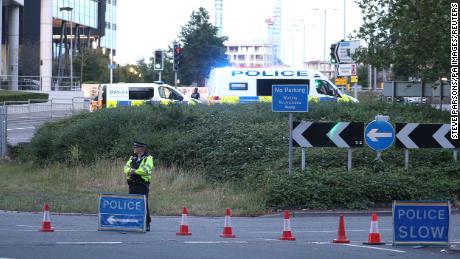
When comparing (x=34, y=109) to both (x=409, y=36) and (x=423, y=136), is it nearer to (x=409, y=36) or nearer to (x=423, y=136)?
(x=409, y=36)

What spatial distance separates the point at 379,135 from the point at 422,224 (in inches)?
341

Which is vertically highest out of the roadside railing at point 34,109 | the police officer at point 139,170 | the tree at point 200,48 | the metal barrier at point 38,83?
the tree at point 200,48

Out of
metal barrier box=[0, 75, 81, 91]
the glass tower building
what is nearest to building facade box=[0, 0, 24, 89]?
metal barrier box=[0, 75, 81, 91]

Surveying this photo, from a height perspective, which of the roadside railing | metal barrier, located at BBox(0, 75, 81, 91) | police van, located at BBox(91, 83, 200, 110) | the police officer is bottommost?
the police officer

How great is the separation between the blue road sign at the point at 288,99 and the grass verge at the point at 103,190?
2352mm

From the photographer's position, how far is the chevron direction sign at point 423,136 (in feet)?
70.5

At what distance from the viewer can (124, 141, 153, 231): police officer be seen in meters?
14.6

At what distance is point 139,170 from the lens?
1454 cm

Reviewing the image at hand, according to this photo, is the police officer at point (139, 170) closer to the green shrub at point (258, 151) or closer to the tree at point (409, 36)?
the green shrub at point (258, 151)

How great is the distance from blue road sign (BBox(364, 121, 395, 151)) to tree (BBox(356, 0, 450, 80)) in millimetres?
4334

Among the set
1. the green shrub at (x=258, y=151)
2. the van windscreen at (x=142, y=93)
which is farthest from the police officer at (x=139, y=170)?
the van windscreen at (x=142, y=93)

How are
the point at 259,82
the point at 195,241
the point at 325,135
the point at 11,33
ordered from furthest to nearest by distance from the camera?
1. the point at 11,33
2. the point at 259,82
3. the point at 325,135
4. the point at 195,241

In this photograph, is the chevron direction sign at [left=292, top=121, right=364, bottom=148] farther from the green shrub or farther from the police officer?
the police officer

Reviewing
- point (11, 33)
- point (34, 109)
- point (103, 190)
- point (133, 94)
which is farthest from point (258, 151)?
point (11, 33)
